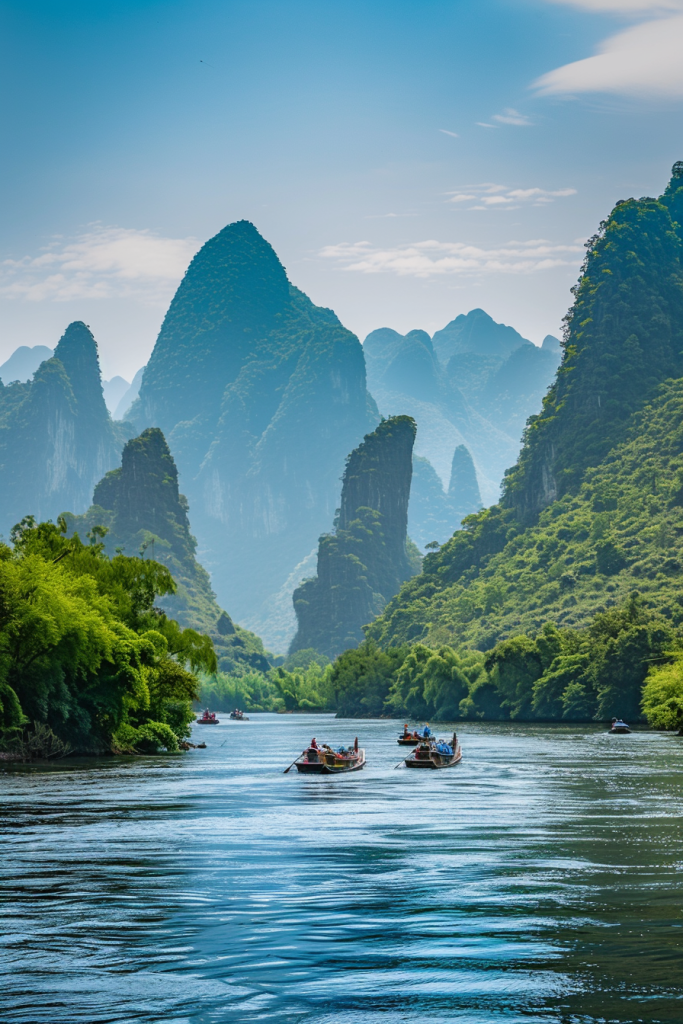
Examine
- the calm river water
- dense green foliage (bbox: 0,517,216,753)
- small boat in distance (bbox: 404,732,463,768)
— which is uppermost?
dense green foliage (bbox: 0,517,216,753)

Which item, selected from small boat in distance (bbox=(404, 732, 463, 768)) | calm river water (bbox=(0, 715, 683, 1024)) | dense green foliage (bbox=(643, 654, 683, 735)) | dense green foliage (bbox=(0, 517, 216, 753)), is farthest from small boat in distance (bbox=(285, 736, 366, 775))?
dense green foliage (bbox=(643, 654, 683, 735))

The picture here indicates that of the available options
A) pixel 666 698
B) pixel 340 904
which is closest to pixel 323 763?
pixel 340 904

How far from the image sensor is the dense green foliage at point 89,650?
6669 cm

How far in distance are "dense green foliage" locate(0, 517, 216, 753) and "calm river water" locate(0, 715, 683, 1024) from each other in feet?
29.7

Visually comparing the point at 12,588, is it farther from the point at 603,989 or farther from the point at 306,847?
the point at 603,989

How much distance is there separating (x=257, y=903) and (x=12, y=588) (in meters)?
39.1

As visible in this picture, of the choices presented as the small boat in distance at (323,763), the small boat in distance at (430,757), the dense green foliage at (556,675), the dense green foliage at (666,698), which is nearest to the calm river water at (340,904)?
the small boat in distance at (323,763)

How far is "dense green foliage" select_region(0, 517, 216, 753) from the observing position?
66.7 m

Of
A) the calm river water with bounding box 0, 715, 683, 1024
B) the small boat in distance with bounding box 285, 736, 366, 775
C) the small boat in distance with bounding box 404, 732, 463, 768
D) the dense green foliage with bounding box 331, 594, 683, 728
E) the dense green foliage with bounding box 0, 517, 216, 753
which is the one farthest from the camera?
the dense green foliage with bounding box 331, 594, 683, 728

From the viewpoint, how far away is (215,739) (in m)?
134

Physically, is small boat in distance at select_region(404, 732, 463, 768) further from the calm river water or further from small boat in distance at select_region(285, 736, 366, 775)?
the calm river water

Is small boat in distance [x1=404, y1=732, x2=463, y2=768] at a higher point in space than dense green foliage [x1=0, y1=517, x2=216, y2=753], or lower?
lower

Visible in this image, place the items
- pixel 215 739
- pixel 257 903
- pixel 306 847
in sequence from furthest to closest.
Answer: pixel 215 739 → pixel 306 847 → pixel 257 903

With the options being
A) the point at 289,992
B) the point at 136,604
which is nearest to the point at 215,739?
the point at 136,604
